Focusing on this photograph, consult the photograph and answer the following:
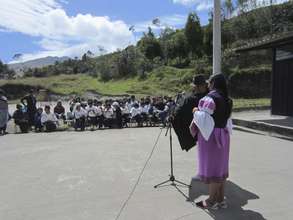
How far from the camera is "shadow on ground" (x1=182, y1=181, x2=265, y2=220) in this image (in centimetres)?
513

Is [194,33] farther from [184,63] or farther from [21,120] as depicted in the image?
[21,120]

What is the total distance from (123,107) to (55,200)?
1156 cm

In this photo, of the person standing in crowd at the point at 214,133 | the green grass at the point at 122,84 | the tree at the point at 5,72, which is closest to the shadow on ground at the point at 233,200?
the person standing in crowd at the point at 214,133

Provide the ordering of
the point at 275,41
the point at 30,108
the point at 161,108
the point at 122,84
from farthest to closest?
the point at 122,84 < the point at 161,108 < the point at 30,108 < the point at 275,41

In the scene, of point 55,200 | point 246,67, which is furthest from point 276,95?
point 246,67

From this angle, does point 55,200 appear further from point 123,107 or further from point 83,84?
point 83,84

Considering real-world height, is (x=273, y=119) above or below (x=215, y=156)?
below

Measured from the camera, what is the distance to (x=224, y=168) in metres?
5.41

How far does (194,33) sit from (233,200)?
4461cm

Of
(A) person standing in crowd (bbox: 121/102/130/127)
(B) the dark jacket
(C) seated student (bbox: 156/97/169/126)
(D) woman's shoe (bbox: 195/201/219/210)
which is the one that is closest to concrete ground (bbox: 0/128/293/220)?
(D) woman's shoe (bbox: 195/201/219/210)

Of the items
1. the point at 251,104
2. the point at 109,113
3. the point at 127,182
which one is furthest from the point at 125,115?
the point at 127,182

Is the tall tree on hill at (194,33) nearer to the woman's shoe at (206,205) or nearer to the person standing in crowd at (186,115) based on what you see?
the person standing in crowd at (186,115)

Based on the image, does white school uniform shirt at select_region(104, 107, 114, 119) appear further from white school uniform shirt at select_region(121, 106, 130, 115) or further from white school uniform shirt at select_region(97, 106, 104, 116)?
white school uniform shirt at select_region(121, 106, 130, 115)

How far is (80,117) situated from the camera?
53.8 ft
